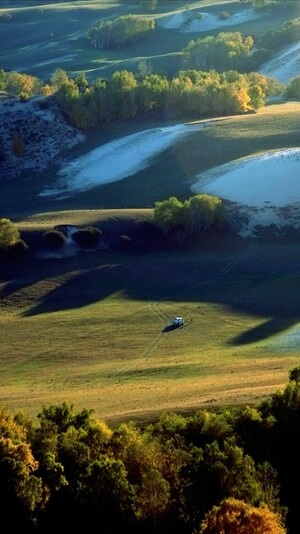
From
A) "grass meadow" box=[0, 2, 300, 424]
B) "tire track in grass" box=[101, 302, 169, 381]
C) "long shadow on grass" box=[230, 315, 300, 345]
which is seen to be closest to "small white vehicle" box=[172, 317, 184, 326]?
"grass meadow" box=[0, 2, 300, 424]

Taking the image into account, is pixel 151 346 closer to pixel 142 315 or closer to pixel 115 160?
pixel 142 315

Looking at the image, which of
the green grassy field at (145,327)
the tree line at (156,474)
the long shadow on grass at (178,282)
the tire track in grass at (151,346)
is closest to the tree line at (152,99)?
the green grassy field at (145,327)

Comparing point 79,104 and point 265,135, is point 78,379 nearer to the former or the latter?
point 265,135

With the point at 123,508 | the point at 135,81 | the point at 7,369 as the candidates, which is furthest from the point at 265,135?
the point at 123,508

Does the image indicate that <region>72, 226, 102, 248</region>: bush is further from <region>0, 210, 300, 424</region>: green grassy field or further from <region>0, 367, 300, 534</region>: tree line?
<region>0, 367, 300, 534</region>: tree line

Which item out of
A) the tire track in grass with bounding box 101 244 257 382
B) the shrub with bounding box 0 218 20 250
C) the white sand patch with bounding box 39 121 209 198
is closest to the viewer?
the tire track in grass with bounding box 101 244 257 382
